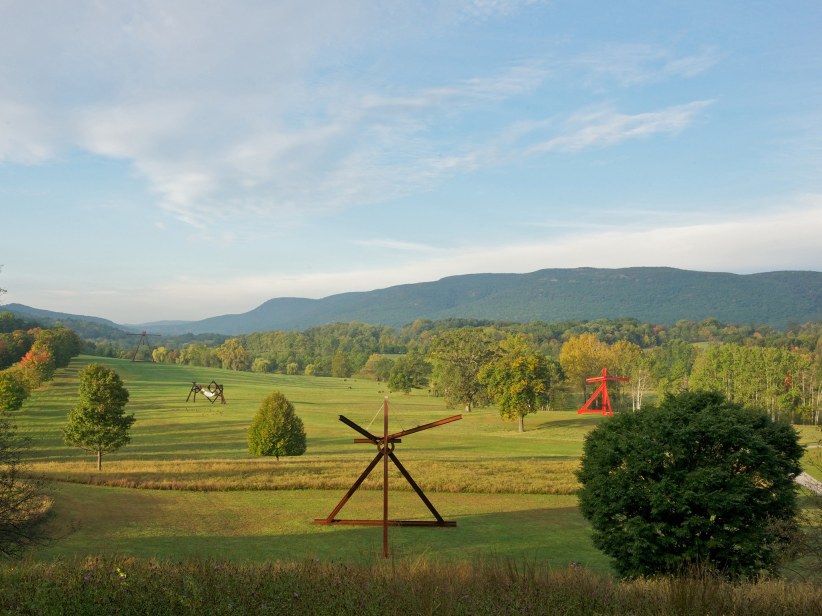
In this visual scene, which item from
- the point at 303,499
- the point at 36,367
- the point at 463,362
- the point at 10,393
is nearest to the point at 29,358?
the point at 36,367

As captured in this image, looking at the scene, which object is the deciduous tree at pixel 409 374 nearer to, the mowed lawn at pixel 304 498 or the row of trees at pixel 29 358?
the mowed lawn at pixel 304 498

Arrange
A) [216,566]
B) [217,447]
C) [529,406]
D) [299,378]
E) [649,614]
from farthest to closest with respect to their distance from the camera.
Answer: [299,378], [529,406], [217,447], [216,566], [649,614]

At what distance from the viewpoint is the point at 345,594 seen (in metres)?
7.77

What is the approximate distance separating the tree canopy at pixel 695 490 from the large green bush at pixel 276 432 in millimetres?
37668

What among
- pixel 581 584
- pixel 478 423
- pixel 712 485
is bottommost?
pixel 478 423

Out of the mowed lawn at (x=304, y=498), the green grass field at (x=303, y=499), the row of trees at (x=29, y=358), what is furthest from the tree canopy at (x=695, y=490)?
the row of trees at (x=29, y=358)

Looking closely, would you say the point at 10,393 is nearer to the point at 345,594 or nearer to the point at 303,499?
the point at 303,499

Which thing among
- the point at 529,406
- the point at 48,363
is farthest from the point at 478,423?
the point at 48,363

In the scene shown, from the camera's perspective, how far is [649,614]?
7.34 meters

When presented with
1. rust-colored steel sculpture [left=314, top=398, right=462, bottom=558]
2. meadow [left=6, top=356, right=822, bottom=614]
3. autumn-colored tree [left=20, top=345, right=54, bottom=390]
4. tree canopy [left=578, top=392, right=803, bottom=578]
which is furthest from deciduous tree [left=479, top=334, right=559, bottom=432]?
autumn-colored tree [left=20, top=345, right=54, bottom=390]

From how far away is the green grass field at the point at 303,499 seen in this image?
27172 mm

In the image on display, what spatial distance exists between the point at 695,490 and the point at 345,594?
17.0 meters

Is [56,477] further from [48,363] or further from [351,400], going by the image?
[351,400]

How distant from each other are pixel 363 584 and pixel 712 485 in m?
16.4
